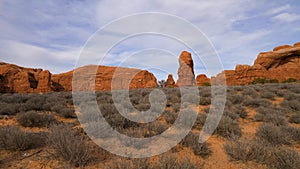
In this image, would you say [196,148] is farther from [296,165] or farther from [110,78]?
[110,78]

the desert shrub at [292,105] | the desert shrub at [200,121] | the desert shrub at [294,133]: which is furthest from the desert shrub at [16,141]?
the desert shrub at [292,105]

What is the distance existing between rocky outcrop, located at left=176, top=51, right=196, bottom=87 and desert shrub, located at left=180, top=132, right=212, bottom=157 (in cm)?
4801

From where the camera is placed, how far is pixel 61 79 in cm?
4262

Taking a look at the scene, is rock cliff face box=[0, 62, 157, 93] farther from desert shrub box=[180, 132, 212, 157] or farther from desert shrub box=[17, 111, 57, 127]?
desert shrub box=[180, 132, 212, 157]

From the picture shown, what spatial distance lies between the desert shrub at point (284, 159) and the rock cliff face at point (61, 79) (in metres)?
39.1

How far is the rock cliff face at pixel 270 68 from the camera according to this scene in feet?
147

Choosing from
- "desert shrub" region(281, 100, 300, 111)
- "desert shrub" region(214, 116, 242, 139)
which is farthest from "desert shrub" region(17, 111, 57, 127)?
"desert shrub" region(281, 100, 300, 111)

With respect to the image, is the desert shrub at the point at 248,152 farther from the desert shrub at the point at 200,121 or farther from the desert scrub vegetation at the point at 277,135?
the desert shrub at the point at 200,121

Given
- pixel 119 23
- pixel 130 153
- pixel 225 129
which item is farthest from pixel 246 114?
pixel 119 23

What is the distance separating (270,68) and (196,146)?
2300 inches

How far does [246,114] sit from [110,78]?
45489 mm

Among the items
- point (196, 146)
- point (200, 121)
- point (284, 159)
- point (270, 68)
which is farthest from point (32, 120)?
point (270, 68)

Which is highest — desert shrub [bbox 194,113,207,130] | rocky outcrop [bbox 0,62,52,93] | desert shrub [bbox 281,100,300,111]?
rocky outcrop [bbox 0,62,52,93]

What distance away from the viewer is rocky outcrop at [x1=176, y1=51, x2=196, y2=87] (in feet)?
168
